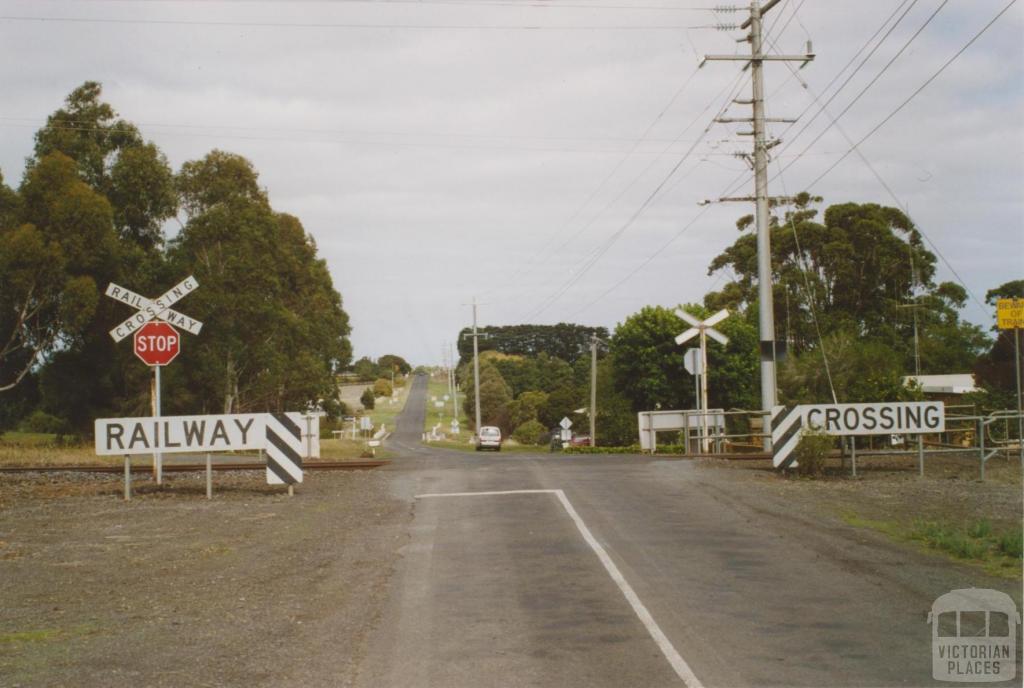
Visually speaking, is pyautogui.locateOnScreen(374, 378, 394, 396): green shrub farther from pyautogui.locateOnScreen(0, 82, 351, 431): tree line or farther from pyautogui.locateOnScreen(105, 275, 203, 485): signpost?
pyautogui.locateOnScreen(105, 275, 203, 485): signpost

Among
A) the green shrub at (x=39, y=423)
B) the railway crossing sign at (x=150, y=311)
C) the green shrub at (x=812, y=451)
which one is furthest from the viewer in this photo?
the green shrub at (x=39, y=423)

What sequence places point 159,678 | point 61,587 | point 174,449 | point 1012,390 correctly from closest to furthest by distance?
1. point 159,678
2. point 61,587
3. point 174,449
4. point 1012,390

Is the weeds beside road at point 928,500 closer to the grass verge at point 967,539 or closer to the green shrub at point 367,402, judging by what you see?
the grass verge at point 967,539

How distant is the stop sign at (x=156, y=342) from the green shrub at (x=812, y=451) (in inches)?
467

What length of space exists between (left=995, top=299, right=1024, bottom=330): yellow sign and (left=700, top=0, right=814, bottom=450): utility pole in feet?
41.1

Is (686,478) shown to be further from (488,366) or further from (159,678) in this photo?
(488,366)

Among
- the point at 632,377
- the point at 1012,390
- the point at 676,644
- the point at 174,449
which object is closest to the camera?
the point at 676,644

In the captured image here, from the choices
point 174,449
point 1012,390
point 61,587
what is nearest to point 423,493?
point 174,449

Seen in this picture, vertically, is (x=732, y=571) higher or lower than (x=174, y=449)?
lower

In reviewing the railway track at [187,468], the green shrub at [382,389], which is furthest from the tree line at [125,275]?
the green shrub at [382,389]

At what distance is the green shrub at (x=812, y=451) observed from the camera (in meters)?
19.0

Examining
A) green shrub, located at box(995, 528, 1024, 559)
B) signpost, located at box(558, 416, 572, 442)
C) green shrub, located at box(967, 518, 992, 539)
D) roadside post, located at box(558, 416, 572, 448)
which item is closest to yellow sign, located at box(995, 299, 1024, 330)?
green shrub, located at box(967, 518, 992, 539)

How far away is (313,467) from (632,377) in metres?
38.4

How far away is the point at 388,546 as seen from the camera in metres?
12.4
